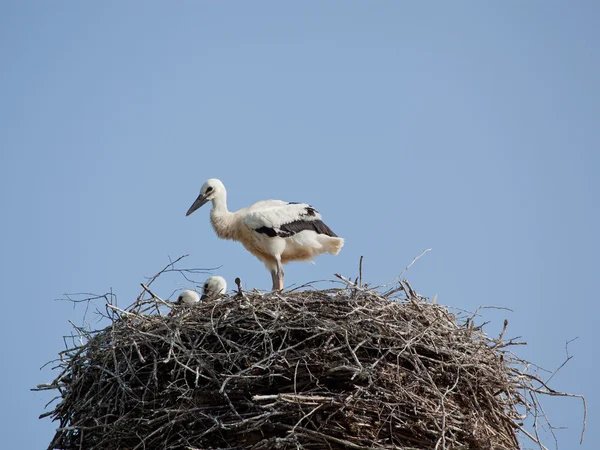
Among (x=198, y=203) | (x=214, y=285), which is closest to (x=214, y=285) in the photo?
(x=214, y=285)

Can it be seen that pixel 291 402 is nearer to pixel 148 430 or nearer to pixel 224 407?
pixel 224 407

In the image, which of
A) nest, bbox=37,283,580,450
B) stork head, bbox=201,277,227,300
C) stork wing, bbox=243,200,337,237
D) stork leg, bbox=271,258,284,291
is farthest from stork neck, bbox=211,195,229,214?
nest, bbox=37,283,580,450

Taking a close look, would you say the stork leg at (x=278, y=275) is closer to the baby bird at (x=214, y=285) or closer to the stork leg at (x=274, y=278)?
the stork leg at (x=274, y=278)

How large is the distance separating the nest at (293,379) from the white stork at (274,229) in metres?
2.83

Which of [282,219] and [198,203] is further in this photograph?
[198,203]

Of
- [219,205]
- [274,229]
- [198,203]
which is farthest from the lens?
[198,203]

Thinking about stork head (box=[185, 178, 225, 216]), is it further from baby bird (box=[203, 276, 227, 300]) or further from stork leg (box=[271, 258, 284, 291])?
baby bird (box=[203, 276, 227, 300])

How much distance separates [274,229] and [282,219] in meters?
0.15

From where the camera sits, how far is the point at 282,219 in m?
9.20

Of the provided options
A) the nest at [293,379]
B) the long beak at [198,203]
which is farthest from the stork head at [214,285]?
the nest at [293,379]

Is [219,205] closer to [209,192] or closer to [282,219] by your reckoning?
[209,192]

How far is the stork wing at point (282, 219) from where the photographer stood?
915 cm

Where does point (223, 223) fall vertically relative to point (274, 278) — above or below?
above

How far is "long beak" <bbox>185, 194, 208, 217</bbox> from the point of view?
971 cm
